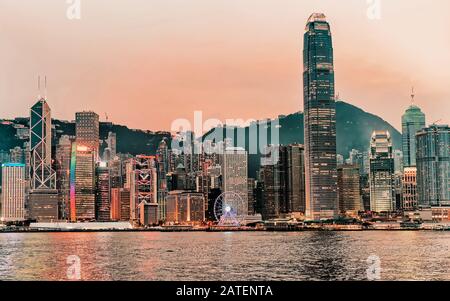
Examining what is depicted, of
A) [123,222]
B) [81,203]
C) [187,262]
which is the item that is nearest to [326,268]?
[187,262]

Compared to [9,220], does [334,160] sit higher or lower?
higher

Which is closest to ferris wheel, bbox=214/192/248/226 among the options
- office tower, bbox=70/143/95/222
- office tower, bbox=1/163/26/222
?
office tower, bbox=70/143/95/222

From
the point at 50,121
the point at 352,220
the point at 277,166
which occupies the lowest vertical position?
the point at 352,220

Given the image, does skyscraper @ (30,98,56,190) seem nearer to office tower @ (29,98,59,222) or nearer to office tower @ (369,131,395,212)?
office tower @ (29,98,59,222)

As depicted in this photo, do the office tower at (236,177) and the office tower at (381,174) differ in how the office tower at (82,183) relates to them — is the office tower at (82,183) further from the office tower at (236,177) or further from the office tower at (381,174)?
the office tower at (381,174)

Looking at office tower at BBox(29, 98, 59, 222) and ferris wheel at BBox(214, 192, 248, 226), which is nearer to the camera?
ferris wheel at BBox(214, 192, 248, 226)

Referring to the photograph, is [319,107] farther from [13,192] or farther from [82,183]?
[13,192]
